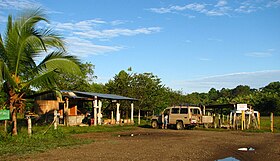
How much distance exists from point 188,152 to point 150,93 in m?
29.1

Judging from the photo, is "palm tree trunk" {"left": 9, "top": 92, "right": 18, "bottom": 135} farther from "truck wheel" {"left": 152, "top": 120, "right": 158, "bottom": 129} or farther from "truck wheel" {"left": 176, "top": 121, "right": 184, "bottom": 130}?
"truck wheel" {"left": 152, "top": 120, "right": 158, "bottom": 129}

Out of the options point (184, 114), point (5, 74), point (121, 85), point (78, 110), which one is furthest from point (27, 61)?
point (121, 85)

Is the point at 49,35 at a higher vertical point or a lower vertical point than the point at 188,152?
higher

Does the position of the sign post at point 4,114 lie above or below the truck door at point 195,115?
above

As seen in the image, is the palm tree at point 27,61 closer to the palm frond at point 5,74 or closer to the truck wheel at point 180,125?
the palm frond at point 5,74

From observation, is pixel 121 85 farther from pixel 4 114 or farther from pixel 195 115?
pixel 4 114

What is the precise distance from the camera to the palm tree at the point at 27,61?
14750 millimetres

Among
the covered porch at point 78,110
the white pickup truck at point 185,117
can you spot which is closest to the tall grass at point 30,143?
the covered porch at point 78,110

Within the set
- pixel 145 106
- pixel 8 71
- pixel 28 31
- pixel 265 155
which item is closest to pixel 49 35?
pixel 28 31

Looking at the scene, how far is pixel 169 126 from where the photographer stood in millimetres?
27406

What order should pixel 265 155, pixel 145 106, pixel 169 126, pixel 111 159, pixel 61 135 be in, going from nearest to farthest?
pixel 111 159, pixel 265 155, pixel 61 135, pixel 169 126, pixel 145 106

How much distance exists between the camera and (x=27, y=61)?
15648 millimetres

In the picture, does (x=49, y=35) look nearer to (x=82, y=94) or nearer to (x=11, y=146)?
(x=11, y=146)

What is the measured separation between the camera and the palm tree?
48.4 ft
